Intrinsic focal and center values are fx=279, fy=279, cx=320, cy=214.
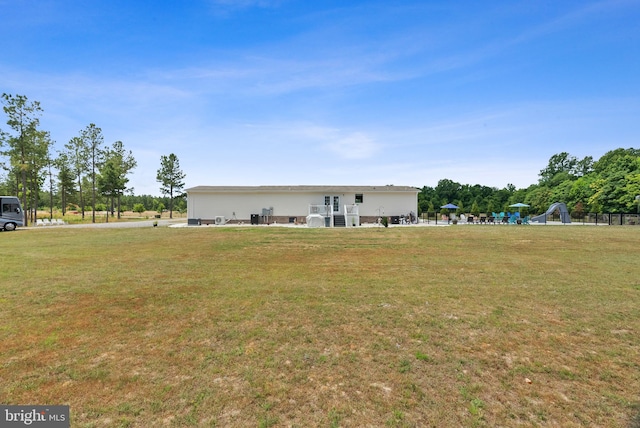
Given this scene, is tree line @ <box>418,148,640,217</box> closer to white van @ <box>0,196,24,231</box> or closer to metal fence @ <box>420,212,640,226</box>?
metal fence @ <box>420,212,640,226</box>

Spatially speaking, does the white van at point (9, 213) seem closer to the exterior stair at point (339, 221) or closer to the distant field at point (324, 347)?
the distant field at point (324, 347)


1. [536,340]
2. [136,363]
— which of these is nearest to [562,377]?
[536,340]

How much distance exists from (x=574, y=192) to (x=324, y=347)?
52829mm

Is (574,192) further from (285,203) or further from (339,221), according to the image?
(285,203)

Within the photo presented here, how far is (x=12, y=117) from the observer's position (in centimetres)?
2780

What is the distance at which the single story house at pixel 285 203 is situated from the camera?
93.1 feet

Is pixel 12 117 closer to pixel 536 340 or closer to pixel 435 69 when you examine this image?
pixel 435 69

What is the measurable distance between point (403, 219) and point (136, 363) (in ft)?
86.9

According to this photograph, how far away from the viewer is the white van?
71.2 ft

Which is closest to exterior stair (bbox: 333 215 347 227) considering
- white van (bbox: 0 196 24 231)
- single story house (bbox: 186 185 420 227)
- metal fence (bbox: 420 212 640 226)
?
single story house (bbox: 186 185 420 227)

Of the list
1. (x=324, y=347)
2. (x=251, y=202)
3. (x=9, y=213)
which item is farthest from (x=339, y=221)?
(x=9, y=213)

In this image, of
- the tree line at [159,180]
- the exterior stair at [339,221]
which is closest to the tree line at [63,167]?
the tree line at [159,180]

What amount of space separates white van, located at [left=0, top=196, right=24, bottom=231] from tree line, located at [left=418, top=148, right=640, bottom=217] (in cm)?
4522

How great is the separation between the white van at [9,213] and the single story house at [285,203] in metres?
12.6
